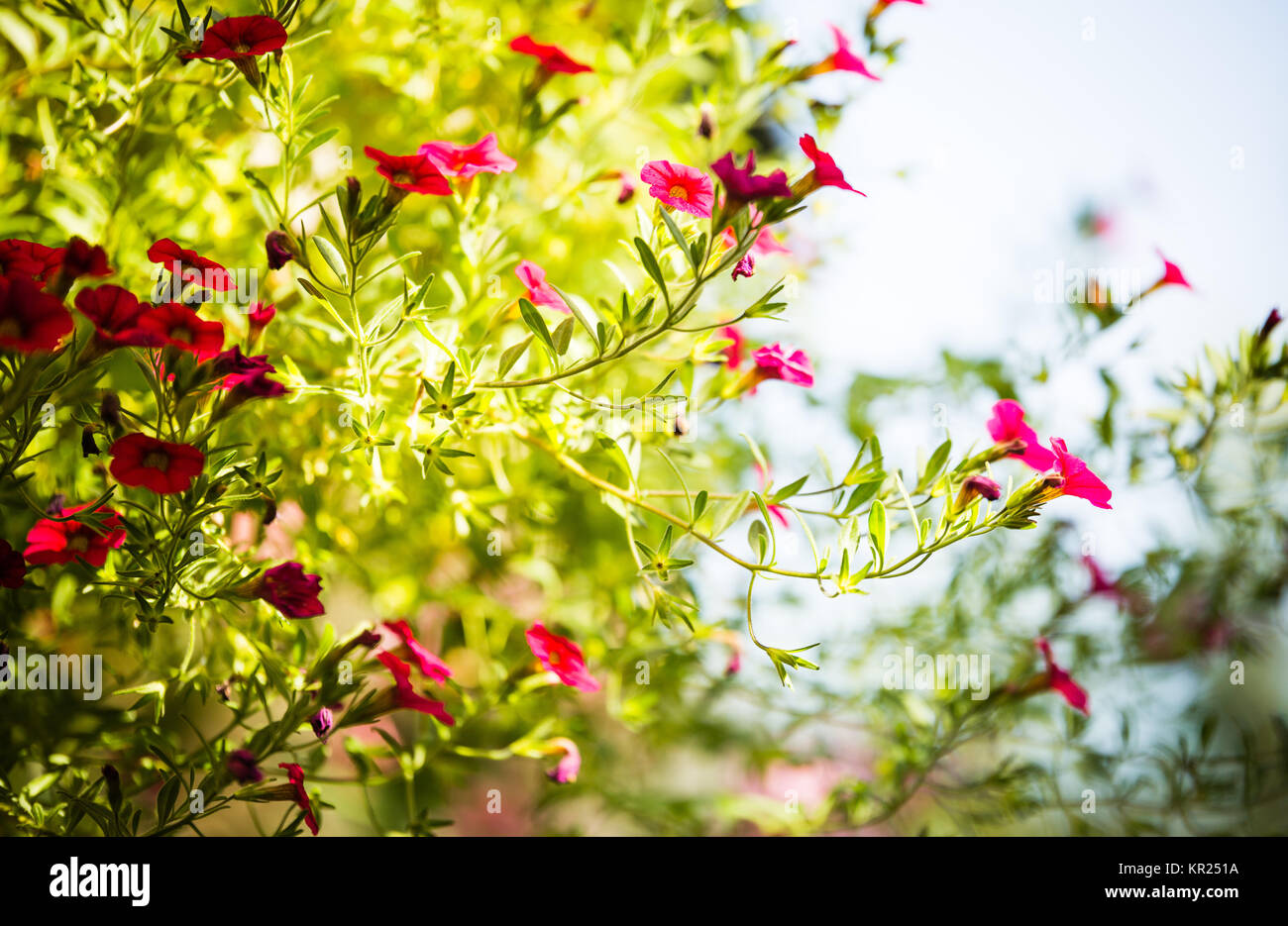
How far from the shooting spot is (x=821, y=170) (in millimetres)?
509

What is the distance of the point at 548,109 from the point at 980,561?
87 cm

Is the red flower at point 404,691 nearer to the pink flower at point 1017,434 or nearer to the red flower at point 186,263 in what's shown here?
the red flower at point 186,263

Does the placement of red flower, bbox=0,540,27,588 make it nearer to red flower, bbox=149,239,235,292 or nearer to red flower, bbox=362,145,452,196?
red flower, bbox=149,239,235,292

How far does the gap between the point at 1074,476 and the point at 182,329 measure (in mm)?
629

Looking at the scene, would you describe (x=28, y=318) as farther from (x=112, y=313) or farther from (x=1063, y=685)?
(x=1063, y=685)

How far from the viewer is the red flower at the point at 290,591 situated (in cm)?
56

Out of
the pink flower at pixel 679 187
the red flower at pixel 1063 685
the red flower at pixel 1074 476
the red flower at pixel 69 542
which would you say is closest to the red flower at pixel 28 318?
the red flower at pixel 69 542

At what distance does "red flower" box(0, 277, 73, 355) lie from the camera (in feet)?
1.45

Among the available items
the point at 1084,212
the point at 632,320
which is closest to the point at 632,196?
the point at 632,320

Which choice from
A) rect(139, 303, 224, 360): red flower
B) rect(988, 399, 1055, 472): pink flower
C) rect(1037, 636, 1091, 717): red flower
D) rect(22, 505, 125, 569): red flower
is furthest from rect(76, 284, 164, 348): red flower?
rect(1037, 636, 1091, 717): red flower

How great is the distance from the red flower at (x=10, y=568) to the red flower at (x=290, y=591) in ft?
0.51

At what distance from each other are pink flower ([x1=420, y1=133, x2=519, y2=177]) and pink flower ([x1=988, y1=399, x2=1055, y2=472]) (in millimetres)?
451

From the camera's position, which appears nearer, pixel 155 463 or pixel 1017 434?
pixel 155 463

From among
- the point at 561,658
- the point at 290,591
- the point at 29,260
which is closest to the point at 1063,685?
the point at 561,658
